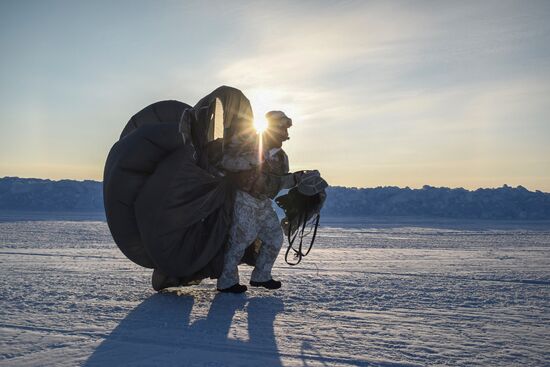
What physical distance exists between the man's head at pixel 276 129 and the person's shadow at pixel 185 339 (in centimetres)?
149

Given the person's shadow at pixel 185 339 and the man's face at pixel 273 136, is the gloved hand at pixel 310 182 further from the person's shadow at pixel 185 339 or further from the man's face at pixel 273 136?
the person's shadow at pixel 185 339

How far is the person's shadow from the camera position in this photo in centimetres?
278

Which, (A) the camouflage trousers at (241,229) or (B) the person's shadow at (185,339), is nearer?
Result: (B) the person's shadow at (185,339)

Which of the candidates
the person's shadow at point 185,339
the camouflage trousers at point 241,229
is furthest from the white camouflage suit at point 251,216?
the person's shadow at point 185,339

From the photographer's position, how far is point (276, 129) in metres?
4.97

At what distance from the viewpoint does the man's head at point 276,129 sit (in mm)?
4965

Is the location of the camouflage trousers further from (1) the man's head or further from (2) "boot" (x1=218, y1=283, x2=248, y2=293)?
(1) the man's head

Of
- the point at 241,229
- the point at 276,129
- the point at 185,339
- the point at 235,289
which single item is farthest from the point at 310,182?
the point at 185,339

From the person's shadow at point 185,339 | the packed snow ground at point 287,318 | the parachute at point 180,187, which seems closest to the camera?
the person's shadow at point 185,339

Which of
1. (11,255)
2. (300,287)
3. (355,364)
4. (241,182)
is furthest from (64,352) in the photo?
(11,255)

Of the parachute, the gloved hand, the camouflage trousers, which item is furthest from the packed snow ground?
the gloved hand

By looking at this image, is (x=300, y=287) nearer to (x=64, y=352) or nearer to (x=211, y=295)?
(x=211, y=295)

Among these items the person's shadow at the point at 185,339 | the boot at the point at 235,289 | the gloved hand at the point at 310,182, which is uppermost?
the gloved hand at the point at 310,182

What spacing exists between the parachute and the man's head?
0.17 meters
